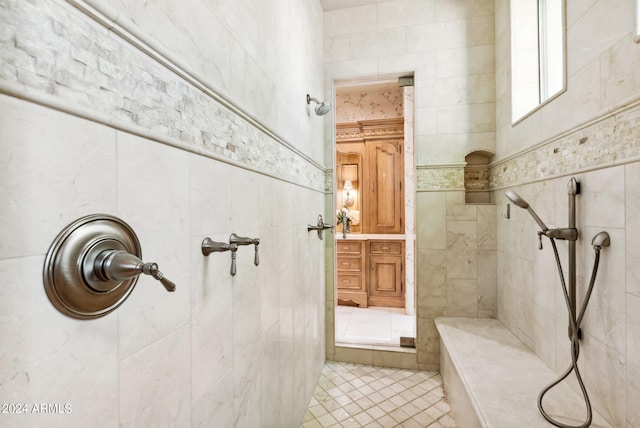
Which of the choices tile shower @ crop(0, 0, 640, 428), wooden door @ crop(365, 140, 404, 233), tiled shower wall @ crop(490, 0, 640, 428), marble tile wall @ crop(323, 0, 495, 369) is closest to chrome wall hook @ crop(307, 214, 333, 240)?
tile shower @ crop(0, 0, 640, 428)

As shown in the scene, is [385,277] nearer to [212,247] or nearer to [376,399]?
[376,399]

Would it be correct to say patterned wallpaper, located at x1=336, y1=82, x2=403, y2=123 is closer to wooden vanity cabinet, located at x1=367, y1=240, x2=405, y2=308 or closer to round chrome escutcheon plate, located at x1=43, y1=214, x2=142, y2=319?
wooden vanity cabinet, located at x1=367, y1=240, x2=405, y2=308

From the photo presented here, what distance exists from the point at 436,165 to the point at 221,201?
1.98 metres

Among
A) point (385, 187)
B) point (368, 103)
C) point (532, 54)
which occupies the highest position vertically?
point (368, 103)

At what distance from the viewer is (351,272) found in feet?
13.3

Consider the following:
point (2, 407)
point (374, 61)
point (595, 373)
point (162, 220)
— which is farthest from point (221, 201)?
point (374, 61)

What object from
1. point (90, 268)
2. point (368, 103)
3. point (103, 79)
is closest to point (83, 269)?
point (90, 268)

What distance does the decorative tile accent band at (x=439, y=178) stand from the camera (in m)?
2.37

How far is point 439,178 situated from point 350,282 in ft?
6.94

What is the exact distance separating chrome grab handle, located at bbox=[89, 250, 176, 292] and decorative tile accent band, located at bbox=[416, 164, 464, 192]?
2.25 meters

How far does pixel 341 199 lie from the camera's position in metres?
4.46

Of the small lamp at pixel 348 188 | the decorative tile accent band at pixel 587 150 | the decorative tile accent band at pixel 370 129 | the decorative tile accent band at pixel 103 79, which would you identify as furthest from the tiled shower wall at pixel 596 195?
the small lamp at pixel 348 188

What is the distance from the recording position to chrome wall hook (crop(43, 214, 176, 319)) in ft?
1.48

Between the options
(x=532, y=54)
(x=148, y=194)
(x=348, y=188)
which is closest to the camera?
(x=148, y=194)
